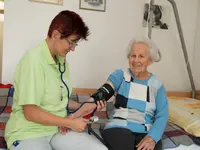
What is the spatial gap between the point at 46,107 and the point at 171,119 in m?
1.08

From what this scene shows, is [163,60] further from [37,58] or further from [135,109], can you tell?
[37,58]

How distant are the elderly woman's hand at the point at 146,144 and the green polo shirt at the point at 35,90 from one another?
0.47 meters

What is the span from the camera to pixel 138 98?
4.77ft

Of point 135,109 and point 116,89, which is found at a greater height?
point 116,89

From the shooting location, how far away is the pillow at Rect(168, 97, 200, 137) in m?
1.67

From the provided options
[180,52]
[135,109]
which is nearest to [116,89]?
[135,109]

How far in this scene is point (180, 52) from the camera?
8.68 feet

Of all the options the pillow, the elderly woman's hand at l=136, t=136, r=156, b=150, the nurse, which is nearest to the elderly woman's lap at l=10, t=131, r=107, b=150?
the nurse

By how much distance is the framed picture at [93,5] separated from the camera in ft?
7.22

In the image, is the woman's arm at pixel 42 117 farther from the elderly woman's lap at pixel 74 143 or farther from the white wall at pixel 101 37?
the white wall at pixel 101 37

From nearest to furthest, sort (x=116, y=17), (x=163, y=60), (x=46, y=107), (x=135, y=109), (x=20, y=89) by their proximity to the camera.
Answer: (x=20, y=89) < (x=46, y=107) < (x=135, y=109) < (x=116, y=17) < (x=163, y=60)

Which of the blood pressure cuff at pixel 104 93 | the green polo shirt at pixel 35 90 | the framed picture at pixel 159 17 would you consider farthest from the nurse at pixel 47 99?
the framed picture at pixel 159 17

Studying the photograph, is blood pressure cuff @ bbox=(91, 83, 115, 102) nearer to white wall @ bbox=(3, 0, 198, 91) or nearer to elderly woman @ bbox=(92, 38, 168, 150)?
elderly woman @ bbox=(92, 38, 168, 150)

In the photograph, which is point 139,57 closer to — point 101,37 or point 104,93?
point 104,93
